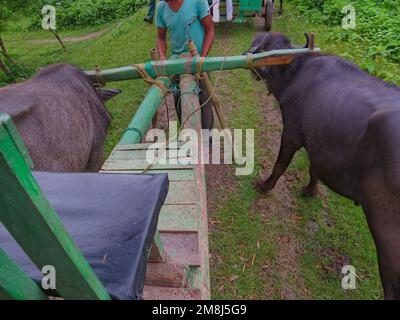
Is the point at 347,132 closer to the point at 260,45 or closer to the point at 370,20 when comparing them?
the point at 260,45

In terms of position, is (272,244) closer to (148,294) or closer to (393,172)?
(393,172)

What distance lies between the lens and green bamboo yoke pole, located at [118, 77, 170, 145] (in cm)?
282

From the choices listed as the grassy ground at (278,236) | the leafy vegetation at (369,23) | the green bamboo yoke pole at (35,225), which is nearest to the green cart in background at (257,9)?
the leafy vegetation at (369,23)

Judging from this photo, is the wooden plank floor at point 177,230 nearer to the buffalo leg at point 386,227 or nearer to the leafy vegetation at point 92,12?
the buffalo leg at point 386,227

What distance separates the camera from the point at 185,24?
4.01 m

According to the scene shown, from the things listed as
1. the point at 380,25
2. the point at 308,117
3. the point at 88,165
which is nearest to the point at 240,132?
the point at 308,117

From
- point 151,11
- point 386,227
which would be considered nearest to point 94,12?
point 151,11

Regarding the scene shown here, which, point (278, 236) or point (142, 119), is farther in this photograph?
point (278, 236)

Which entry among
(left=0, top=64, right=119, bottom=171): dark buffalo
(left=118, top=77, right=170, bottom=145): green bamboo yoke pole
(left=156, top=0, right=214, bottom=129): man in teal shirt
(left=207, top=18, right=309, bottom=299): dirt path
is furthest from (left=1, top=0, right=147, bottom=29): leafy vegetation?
(left=118, top=77, right=170, bottom=145): green bamboo yoke pole

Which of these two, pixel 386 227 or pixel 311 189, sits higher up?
pixel 386 227

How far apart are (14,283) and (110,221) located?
0.48m

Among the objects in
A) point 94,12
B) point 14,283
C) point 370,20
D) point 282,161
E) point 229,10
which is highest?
point 14,283

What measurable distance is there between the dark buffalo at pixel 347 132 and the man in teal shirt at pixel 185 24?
61 cm
